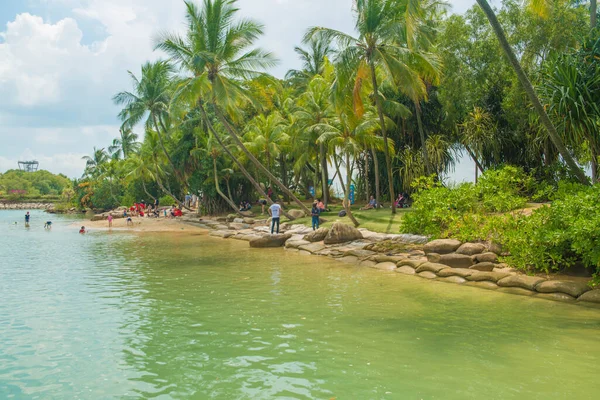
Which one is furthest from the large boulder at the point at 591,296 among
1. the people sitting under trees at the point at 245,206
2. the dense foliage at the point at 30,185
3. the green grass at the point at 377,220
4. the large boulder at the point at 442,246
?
the dense foliage at the point at 30,185

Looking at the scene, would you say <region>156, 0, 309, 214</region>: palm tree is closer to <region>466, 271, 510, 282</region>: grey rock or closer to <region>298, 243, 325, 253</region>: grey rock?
<region>298, 243, 325, 253</region>: grey rock

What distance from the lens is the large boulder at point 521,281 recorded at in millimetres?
10977

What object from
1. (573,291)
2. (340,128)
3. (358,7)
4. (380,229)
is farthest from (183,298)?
(340,128)

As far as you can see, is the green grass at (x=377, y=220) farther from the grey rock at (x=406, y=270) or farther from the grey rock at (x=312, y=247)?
the grey rock at (x=406, y=270)

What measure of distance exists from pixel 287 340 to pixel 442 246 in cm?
838

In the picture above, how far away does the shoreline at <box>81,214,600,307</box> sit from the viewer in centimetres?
1064

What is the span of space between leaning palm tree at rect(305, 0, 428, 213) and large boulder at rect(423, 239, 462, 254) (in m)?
8.23

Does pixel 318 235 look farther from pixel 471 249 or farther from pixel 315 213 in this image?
pixel 471 249

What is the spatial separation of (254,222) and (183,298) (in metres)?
20.4

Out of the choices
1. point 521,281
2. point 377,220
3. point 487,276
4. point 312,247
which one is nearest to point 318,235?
point 312,247

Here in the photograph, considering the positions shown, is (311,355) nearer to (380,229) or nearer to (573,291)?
(573,291)

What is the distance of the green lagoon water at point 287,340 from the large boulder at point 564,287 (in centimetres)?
63

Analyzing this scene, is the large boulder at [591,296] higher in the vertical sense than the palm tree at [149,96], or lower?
lower

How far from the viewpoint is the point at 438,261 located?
14.1 metres
